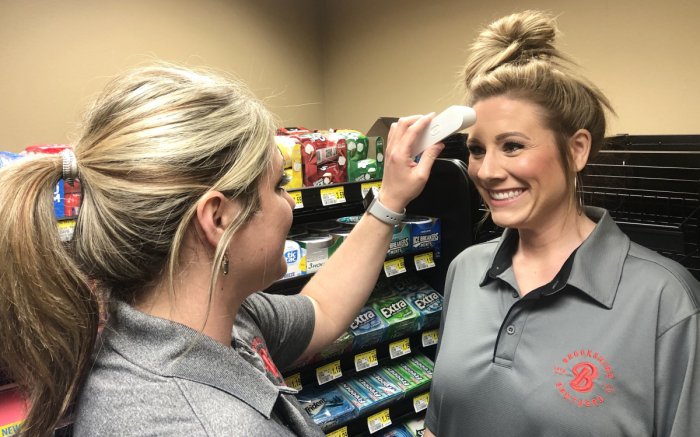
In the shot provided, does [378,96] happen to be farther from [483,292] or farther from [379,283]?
[483,292]

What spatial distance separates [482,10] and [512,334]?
94.8 inches

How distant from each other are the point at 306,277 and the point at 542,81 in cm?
126

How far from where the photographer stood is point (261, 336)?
1.28m

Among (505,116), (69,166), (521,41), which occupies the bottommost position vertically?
(69,166)

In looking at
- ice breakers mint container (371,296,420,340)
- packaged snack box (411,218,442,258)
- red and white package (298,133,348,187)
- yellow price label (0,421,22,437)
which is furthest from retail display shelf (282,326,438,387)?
yellow price label (0,421,22,437)

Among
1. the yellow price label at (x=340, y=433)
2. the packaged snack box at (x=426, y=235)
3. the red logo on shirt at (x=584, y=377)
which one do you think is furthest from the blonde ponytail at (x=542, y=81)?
the yellow price label at (x=340, y=433)

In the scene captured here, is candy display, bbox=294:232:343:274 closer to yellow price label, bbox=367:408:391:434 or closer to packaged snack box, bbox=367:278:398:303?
packaged snack box, bbox=367:278:398:303

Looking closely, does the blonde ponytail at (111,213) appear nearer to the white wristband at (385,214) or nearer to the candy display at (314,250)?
the white wristband at (385,214)

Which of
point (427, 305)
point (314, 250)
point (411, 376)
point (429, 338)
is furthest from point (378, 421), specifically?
point (314, 250)

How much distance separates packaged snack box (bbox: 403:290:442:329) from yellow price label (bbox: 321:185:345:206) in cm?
79

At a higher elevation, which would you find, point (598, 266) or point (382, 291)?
point (598, 266)

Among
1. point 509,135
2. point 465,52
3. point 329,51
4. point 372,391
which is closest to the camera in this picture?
point 509,135

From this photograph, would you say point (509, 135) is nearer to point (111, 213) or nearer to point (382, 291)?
point (111, 213)

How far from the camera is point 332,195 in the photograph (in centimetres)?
211
